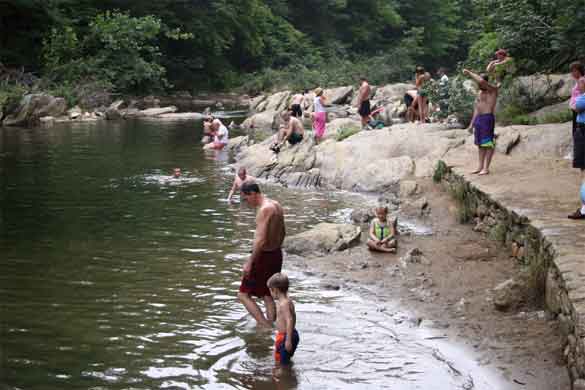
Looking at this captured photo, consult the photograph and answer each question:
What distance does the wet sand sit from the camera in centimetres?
785

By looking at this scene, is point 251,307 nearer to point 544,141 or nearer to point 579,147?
point 579,147

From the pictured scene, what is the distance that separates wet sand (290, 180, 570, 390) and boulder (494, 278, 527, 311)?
0.09 metres

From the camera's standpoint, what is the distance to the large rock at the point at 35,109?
35156 mm

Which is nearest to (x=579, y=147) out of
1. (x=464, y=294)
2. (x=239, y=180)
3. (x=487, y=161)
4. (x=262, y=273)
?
(x=487, y=161)

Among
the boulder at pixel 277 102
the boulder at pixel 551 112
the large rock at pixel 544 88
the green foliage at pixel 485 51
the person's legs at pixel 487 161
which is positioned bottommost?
the boulder at pixel 277 102

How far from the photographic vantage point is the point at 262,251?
8.86m

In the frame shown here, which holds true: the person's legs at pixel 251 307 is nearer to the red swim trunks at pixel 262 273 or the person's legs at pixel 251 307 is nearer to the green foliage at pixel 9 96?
the red swim trunks at pixel 262 273

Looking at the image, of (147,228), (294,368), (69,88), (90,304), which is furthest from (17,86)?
(294,368)

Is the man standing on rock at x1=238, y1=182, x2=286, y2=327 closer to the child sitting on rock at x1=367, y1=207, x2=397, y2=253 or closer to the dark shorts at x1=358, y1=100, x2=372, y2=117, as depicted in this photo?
the child sitting on rock at x1=367, y1=207, x2=397, y2=253

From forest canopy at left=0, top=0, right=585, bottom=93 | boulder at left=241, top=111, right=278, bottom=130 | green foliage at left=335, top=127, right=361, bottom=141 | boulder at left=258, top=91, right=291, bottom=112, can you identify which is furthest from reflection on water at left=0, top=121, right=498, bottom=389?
boulder at left=258, top=91, right=291, bottom=112

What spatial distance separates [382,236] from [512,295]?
3.71 metres

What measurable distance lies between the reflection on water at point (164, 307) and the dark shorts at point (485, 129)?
3051 mm

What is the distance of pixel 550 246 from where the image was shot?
883 centimetres

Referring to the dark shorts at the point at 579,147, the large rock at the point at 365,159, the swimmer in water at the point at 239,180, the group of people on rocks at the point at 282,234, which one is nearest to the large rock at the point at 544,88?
the large rock at the point at 365,159
